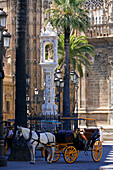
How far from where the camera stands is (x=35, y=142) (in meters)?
18.3

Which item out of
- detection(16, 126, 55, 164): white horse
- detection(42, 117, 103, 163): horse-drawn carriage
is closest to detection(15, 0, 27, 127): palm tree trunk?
detection(16, 126, 55, 164): white horse

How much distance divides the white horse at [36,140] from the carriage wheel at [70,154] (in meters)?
0.51

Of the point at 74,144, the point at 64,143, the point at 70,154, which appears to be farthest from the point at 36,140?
the point at 74,144

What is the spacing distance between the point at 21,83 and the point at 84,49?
2324cm

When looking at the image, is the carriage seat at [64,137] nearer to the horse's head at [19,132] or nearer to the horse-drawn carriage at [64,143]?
the horse-drawn carriage at [64,143]

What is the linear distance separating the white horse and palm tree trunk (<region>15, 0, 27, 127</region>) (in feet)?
4.01

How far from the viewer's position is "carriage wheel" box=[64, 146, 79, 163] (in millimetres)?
18745

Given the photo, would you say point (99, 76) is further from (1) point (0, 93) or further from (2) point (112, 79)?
(1) point (0, 93)

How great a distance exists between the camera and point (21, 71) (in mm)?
19594

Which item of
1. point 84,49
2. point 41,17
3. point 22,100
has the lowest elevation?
point 22,100

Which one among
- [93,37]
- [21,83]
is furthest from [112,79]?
[21,83]

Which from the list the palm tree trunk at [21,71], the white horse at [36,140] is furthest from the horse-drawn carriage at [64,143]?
the palm tree trunk at [21,71]

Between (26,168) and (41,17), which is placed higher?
(41,17)

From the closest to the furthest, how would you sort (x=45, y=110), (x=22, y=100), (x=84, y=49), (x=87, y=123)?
(x=22, y=100) → (x=45, y=110) → (x=84, y=49) → (x=87, y=123)
